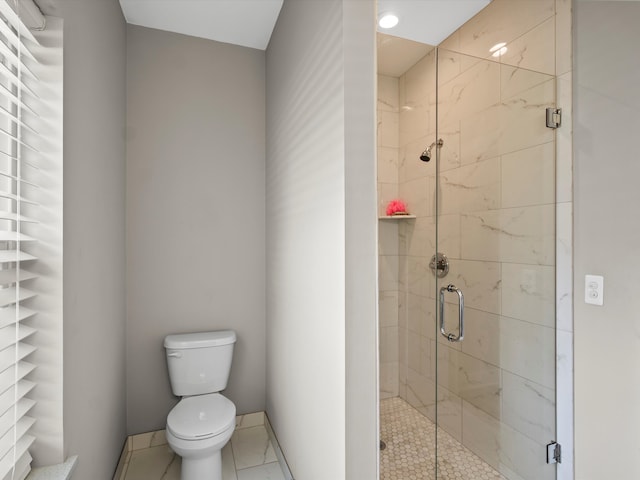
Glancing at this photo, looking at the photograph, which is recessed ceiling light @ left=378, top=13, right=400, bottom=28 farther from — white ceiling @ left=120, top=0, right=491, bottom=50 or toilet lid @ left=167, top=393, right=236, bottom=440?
toilet lid @ left=167, top=393, right=236, bottom=440

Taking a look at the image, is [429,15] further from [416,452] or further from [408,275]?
[416,452]

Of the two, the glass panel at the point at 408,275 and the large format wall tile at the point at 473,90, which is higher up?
the large format wall tile at the point at 473,90

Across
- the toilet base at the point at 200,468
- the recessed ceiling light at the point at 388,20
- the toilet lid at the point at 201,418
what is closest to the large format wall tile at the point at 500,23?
the recessed ceiling light at the point at 388,20

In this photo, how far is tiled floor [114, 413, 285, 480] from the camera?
6.37ft

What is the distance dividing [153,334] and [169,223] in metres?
0.70

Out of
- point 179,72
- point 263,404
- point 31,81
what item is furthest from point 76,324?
point 179,72

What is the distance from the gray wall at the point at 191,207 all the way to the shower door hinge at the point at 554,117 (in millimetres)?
1673

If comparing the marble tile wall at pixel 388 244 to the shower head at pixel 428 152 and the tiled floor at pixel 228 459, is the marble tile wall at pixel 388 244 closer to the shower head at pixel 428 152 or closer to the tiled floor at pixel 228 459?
the shower head at pixel 428 152

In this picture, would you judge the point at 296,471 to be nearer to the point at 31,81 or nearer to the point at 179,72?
the point at 31,81

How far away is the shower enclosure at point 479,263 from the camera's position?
162cm

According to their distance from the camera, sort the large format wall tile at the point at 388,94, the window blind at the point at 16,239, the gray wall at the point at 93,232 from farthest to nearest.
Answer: the large format wall tile at the point at 388,94 < the gray wall at the point at 93,232 < the window blind at the point at 16,239

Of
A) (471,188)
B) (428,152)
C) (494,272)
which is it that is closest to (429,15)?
(428,152)

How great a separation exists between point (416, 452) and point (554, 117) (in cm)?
172

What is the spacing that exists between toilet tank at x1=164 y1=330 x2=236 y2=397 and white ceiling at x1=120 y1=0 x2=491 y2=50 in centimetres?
191
